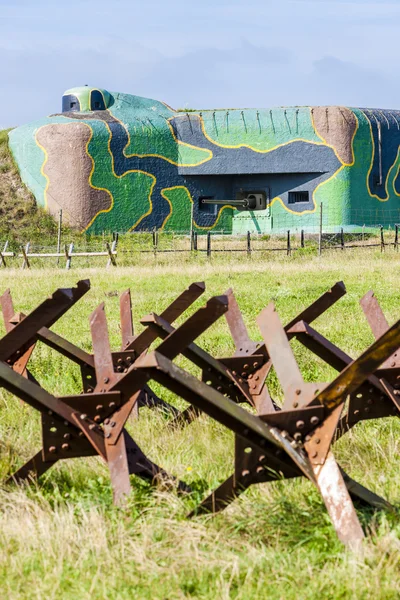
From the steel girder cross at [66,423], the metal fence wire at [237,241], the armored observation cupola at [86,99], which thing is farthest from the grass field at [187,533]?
the armored observation cupola at [86,99]

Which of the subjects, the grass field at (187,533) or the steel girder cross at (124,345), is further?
the steel girder cross at (124,345)

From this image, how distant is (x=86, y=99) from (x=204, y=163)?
629 centimetres

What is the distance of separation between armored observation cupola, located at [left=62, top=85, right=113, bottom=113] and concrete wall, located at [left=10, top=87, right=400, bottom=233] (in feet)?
0.18

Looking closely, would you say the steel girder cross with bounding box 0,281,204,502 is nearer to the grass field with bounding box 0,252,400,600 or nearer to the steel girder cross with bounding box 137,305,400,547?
the grass field with bounding box 0,252,400,600

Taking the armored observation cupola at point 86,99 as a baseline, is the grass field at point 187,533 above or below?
below

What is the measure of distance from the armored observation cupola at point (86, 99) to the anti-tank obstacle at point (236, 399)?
33895 millimetres

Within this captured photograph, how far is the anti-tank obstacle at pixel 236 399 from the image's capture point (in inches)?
130

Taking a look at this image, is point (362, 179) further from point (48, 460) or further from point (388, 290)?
point (48, 460)

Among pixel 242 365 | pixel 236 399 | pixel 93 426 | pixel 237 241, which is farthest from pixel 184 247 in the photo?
pixel 93 426

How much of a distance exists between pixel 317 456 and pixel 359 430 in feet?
6.58

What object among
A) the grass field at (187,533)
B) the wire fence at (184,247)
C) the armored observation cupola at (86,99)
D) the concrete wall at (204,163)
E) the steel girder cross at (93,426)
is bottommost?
the wire fence at (184,247)

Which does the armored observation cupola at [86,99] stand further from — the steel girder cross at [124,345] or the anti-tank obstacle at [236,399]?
the anti-tank obstacle at [236,399]

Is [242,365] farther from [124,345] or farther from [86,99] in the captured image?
[86,99]

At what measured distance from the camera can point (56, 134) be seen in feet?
118
